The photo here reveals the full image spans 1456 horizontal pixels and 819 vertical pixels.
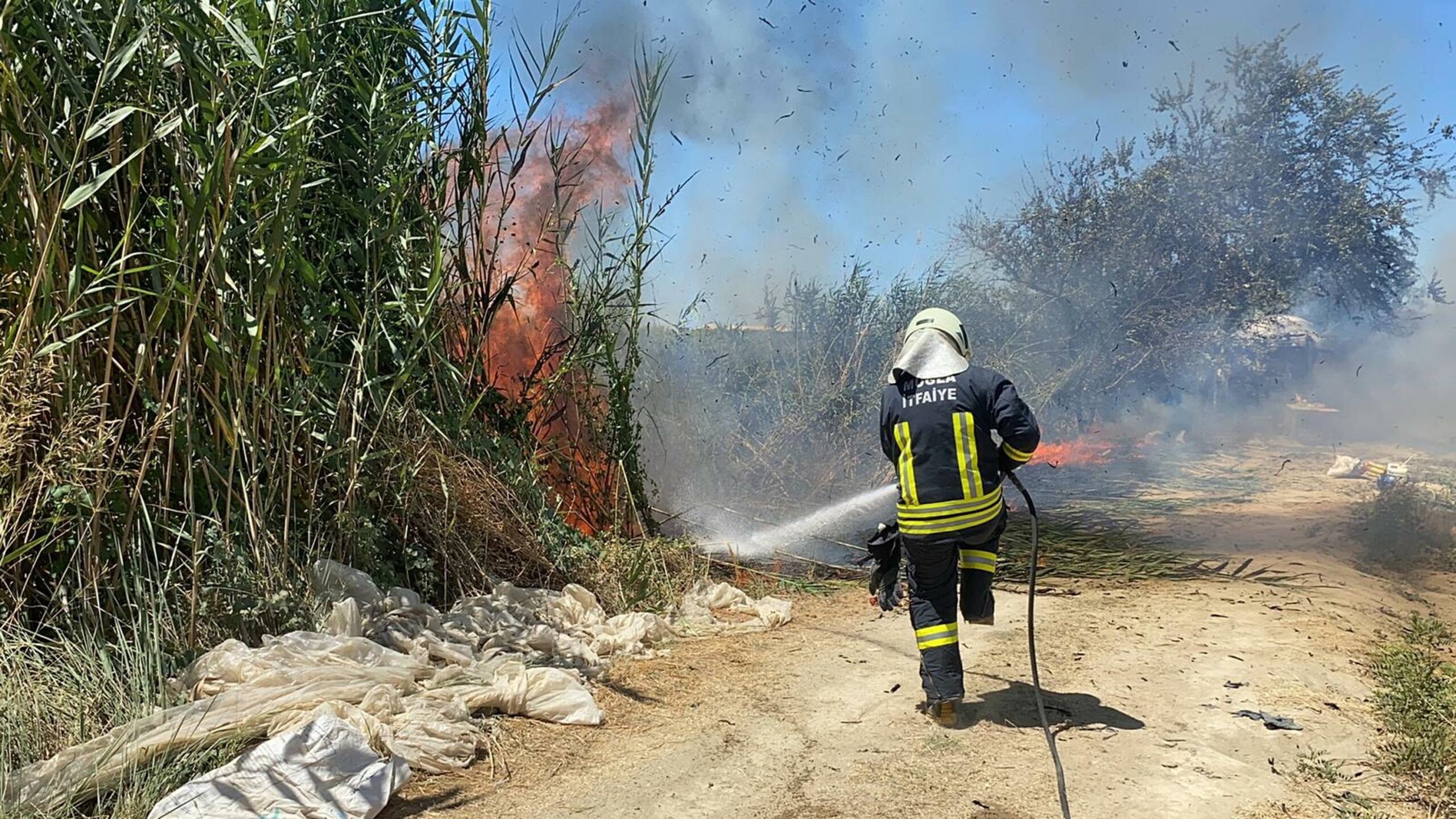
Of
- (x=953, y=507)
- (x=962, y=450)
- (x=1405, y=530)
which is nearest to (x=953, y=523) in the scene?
(x=953, y=507)

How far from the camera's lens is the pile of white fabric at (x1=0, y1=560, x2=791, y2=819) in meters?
3.11

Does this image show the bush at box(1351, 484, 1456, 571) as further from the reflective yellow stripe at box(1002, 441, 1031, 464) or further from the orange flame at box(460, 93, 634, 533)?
the orange flame at box(460, 93, 634, 533)

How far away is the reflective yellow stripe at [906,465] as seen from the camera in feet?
14.2

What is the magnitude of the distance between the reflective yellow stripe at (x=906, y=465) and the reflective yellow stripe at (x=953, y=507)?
0.04 m

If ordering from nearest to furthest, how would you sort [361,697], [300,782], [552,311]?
1. [300,782]
2. [361,697]
3. [552,311]

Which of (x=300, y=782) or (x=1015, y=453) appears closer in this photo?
(x=300, y=782)

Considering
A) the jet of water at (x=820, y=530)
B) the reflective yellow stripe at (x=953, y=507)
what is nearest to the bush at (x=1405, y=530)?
the jet of water at (x=820, y=530)

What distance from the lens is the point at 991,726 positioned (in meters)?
4.31

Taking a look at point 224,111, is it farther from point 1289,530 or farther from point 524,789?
point 1289,530

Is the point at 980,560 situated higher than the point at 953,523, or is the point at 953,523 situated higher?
the point at 953,523

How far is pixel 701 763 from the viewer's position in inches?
155

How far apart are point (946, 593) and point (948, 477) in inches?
19.9

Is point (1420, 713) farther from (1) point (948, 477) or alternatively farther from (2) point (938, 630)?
(1) point (948, 477)

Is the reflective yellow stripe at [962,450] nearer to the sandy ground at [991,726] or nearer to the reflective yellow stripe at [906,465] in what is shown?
the reflective yellow stripe at [906,465]
